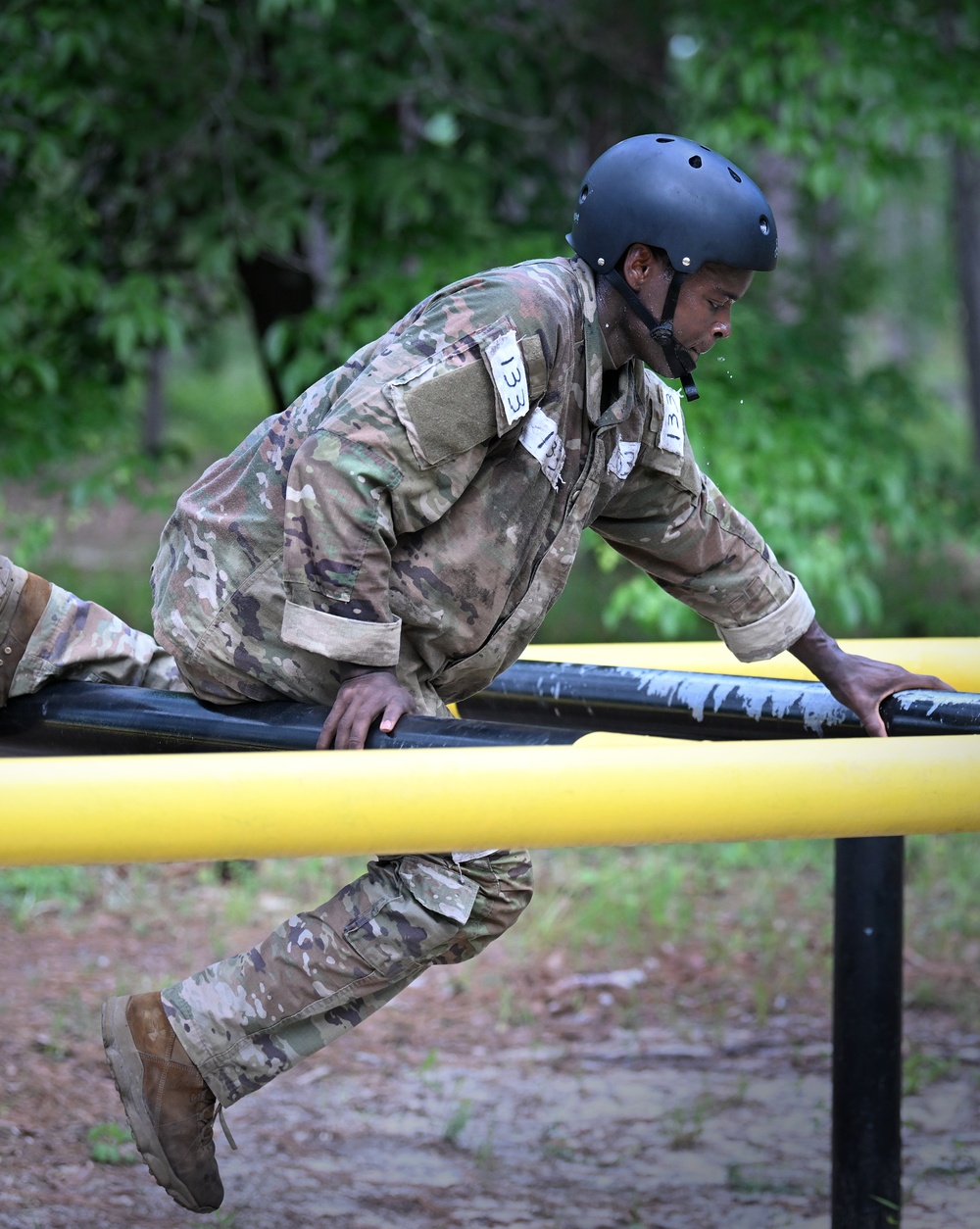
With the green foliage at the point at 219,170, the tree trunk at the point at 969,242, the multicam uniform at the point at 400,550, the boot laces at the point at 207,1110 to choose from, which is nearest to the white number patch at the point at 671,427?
the multicam uniform at the point at 400,550

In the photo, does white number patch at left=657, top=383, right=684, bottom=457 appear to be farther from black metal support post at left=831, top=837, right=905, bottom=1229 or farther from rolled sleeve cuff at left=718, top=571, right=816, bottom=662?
black metal support post at left=831, top=837, right=905, bottom=1229

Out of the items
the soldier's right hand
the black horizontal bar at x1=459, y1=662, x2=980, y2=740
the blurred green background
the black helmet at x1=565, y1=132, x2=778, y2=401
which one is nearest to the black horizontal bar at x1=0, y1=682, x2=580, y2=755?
the soldier's right hand

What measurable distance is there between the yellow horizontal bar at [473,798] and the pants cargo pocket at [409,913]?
1.17 feet

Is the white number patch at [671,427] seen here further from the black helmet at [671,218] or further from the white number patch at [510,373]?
the white number patch at [510,373]

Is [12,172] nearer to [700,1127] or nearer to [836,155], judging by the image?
[836,155]

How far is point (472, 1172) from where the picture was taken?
2.91m

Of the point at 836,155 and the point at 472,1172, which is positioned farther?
the point at 836,155

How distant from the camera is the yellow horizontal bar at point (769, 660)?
2.57 meters

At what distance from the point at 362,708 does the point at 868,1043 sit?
1.29 metres

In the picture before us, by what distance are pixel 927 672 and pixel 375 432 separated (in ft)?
3.95

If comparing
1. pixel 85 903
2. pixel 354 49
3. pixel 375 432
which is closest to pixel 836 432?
pixel 354 49

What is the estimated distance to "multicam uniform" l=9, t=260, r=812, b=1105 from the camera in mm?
1906

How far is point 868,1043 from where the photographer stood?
8.55ft

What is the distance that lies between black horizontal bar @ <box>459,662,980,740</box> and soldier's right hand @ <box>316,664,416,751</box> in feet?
1.70
